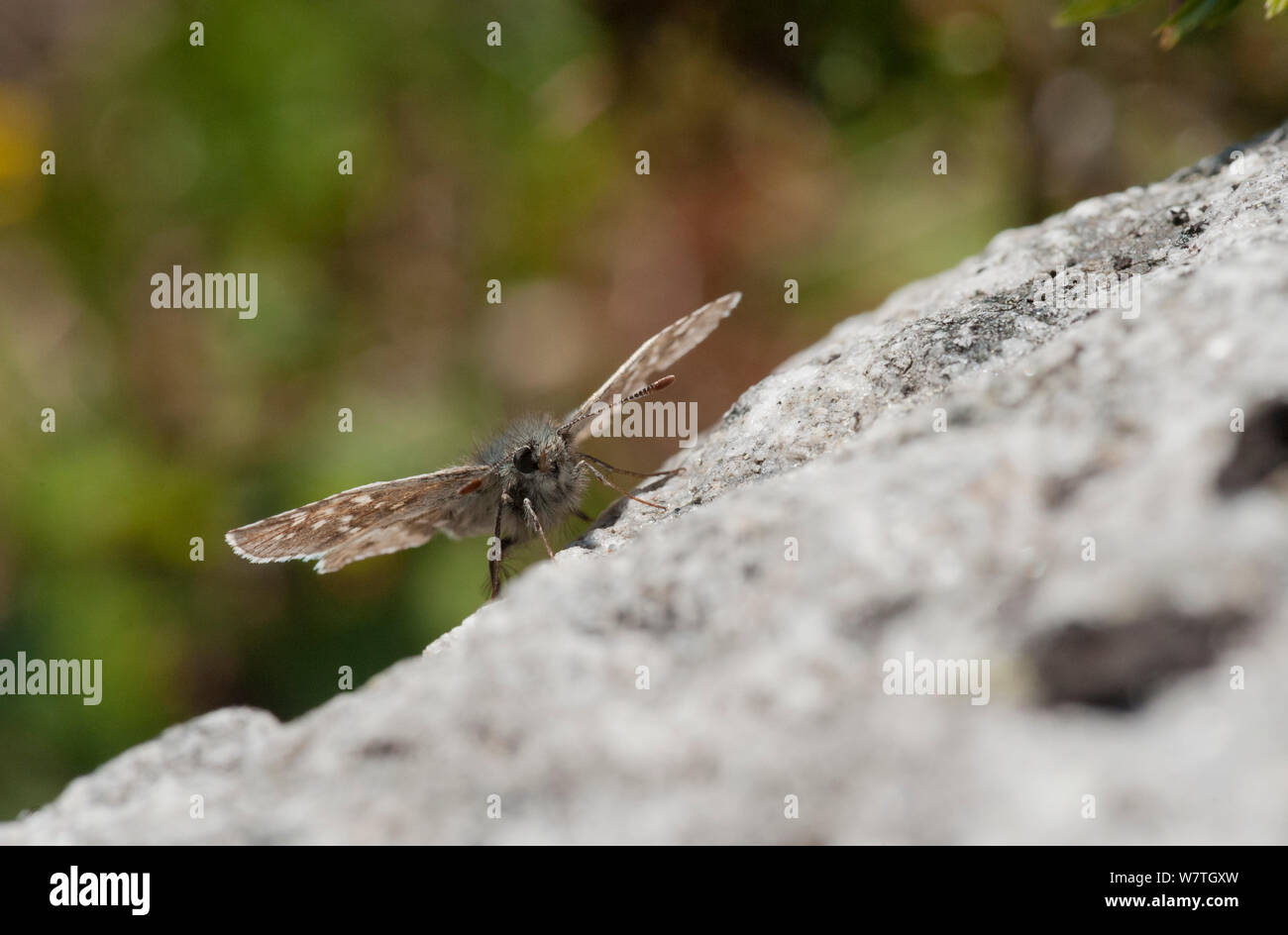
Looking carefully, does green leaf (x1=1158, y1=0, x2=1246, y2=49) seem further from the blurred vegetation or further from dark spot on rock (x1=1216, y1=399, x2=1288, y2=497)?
dark spot on rock (x1=1216, y1=399, x2=1288, y2=497)

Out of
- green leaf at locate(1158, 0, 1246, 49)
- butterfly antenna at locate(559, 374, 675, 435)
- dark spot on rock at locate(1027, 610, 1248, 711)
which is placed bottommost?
dark spot on rock at locate(1027, 610, 1248, 711)

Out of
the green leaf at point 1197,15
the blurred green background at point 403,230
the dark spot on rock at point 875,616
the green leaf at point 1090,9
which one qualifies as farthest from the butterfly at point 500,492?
the blurred green background at point 403,230

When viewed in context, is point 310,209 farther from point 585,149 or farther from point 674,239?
point 674,239

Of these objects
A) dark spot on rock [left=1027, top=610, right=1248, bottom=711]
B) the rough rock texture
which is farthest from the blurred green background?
dark spot on rock [left=1027, top=610, right=1248, bottom=711]

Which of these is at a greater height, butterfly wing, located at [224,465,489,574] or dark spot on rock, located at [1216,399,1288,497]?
butterfly wing, located at [224,465,489,574]

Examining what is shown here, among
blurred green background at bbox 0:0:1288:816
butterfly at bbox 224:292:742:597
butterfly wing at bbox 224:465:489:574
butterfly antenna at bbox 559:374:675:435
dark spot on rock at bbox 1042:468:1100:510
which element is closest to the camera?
dark spot on rock at bbox 1042:468:1100:510

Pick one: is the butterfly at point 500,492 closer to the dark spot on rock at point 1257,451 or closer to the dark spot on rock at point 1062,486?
the dark spot on rock at point 1062,486

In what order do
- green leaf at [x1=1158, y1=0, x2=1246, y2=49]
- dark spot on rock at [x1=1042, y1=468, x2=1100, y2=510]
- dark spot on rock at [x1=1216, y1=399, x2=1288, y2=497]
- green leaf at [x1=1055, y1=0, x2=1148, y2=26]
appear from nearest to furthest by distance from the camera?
dark spot on rock at [x1=1216, y1=399, x2=1288, y2=497], dark spot on rock at [x1=1042, y1=468, x2=1100, y2=510], green leaf at [x1=1158, y1=0, x2=1246, y2=49], green leaf at [x1=1055, y1=0, x2=1148, y2=26]
